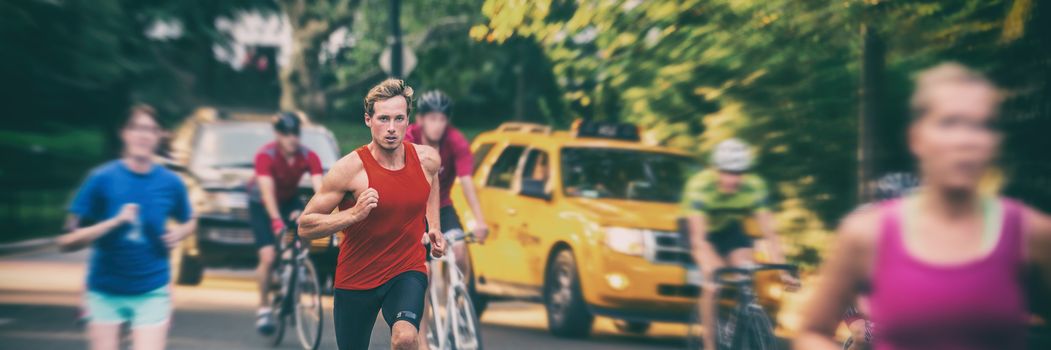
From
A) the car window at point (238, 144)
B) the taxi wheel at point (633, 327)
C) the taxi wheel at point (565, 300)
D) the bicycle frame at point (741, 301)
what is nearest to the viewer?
the bicycle frame at point (741, 301)

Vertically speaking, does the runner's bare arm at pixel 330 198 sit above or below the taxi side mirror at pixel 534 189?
below

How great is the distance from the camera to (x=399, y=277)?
6.32 meters

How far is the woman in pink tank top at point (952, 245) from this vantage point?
2.88m

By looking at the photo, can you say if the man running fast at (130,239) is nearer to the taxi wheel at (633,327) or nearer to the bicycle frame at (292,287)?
the bicycle frame at (292,287)

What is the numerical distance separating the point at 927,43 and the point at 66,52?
35.1 ft

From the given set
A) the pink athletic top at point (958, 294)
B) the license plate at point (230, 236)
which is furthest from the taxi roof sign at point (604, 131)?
the pink athletic top at point (958, 294)

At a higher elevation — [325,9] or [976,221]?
[325,9]

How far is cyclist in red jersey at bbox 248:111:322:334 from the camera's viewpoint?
10750 millimetres

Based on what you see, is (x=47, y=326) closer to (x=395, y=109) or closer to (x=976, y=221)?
(x=395, y=109)

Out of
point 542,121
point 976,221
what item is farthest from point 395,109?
point 542,121

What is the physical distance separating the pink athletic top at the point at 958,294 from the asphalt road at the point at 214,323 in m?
5.24

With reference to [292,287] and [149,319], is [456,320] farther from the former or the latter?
[149,319]

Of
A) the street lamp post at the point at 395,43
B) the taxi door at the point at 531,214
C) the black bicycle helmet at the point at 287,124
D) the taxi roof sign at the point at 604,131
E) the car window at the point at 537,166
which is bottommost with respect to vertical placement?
the taxi door at the point at 531,214

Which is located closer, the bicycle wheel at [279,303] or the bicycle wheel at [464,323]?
the bicycle wheel at [464,323]
